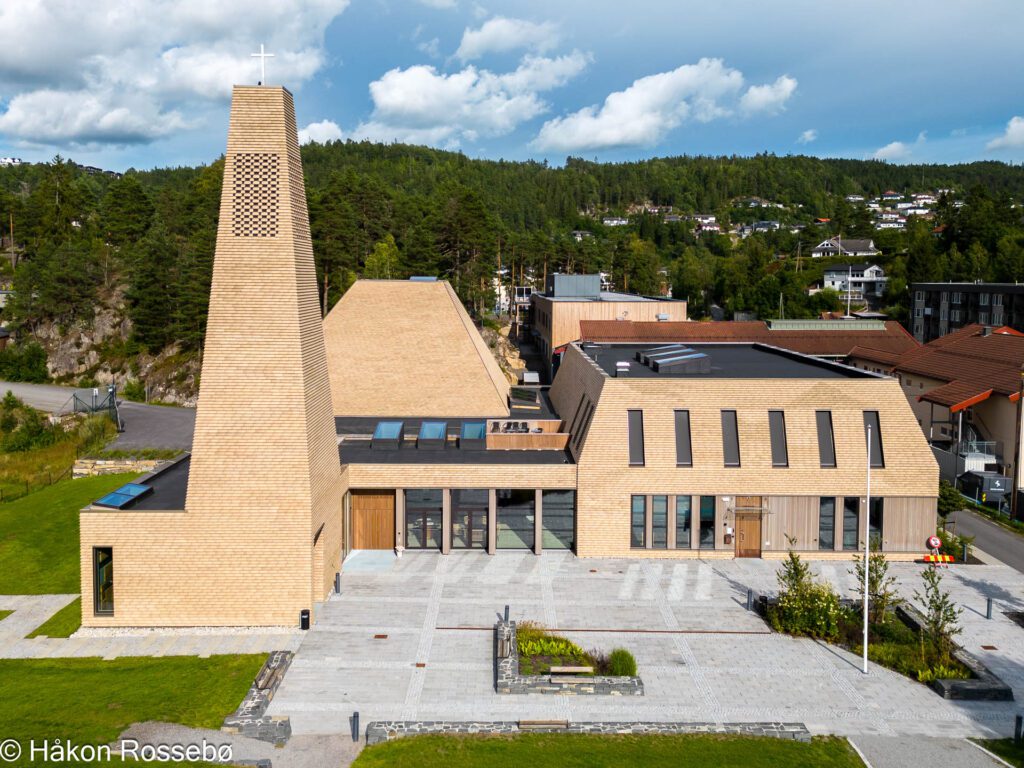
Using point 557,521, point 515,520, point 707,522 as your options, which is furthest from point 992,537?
point 515,520

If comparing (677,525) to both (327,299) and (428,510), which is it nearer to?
(428,510)

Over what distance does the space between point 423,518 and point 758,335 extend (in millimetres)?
Answer: 46500

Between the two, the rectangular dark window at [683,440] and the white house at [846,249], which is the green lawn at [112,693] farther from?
the white house at [846,249]

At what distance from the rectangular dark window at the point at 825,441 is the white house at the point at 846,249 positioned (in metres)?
115

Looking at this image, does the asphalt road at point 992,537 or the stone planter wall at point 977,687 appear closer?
the stone planter wall at point 977,687

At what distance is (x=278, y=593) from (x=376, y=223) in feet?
209

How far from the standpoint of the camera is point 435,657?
2159cm

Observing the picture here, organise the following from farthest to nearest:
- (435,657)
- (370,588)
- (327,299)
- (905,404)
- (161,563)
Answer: (327,299) < (905,404) < (370,588) < (161,563) < (435,657)

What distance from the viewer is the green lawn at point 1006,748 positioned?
55.6 feet

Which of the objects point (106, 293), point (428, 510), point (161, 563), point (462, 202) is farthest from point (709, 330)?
point (106, 293)

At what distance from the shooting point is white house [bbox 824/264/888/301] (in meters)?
119

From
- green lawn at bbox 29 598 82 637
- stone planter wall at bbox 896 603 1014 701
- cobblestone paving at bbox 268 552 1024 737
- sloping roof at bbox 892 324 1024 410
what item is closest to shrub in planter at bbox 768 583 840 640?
cobblestone paving at bbox 268 552 1024 737

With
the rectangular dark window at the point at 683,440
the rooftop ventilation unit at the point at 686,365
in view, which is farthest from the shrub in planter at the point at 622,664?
the rooftop ventilation unit at the point at 686,365

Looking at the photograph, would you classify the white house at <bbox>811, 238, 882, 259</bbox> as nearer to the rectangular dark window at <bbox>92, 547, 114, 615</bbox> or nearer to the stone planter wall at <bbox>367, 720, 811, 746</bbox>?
the stone planter wall at <bbox>367, 720, 811, 746</bbox>
